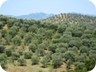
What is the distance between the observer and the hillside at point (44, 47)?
494 inches

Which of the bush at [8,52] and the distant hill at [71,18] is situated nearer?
the bush at [8,52]

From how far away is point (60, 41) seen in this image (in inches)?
634

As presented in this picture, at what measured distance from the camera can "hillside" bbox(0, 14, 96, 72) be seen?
12.5 meters

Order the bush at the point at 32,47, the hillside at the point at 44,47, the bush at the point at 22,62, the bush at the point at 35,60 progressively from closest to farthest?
the hillside at the point at 44,47, the bush at the point at 22,62, the bush at the point at 35,60, the bush at the point at 32,47

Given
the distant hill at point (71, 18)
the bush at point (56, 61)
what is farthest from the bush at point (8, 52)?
the distant hill at point (71, 18)

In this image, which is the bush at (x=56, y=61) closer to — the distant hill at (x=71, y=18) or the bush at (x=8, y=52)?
the bush at (x=8, y=52)

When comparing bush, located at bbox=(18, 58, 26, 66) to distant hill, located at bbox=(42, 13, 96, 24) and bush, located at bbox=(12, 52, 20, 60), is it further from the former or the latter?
distant hill, located at bbox=(42, 13, 96, 24)

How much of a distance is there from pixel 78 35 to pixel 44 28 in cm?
229

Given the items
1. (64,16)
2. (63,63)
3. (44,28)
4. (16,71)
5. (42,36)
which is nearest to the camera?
(16,71)

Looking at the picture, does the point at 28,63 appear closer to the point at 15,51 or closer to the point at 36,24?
the point at 15,51

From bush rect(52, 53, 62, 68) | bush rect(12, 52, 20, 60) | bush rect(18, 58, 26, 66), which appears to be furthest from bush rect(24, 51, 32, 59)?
bush rect(52, 53, 62, 68)

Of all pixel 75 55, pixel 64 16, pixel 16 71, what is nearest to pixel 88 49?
pixel 75 55

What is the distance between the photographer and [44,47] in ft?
Answer: 50.4

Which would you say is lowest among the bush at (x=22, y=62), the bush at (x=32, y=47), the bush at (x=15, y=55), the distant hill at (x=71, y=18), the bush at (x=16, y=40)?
the bush at (x=22, y=62)
